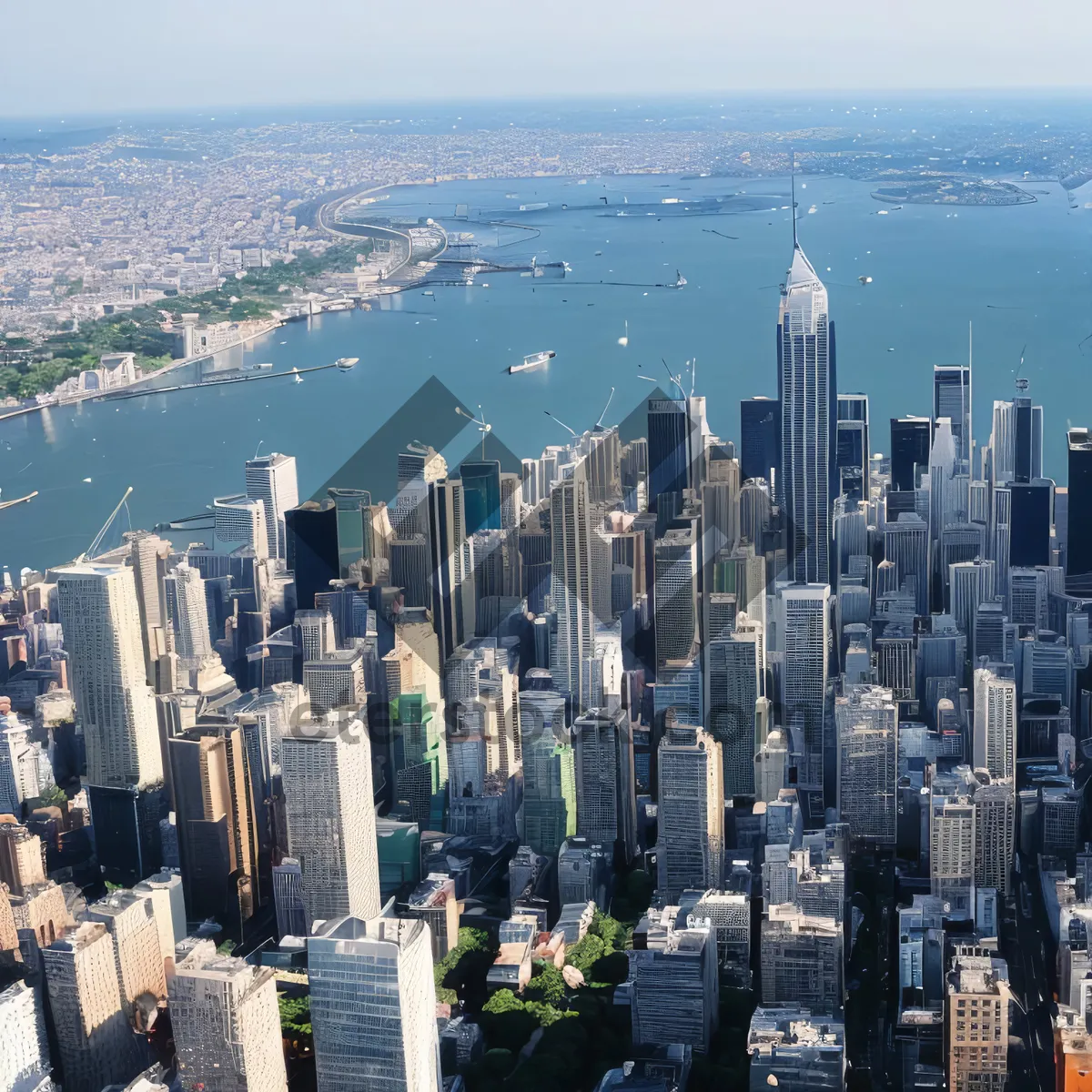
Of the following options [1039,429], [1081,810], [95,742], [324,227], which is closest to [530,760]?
[95,742]

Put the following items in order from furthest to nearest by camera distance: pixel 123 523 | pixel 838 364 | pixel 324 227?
1. pixel 324 227
2. pixel 838 364
3. pixel 123 523

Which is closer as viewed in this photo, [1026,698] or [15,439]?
[1026,698]

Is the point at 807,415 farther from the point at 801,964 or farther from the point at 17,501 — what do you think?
the point at 801,964

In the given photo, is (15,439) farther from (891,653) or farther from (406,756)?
(891,653)

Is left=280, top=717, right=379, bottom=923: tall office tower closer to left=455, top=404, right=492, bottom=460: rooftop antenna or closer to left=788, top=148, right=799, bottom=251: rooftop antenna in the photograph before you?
left=455, top=404, right=492, bottom=460: rooftop antenna

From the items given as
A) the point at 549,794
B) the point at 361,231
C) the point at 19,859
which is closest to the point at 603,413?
the point at 361,231

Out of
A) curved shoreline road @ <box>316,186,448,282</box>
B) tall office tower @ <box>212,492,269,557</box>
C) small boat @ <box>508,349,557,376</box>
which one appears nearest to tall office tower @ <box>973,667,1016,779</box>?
tall office tower @ <box>212,492,269,557</box>
